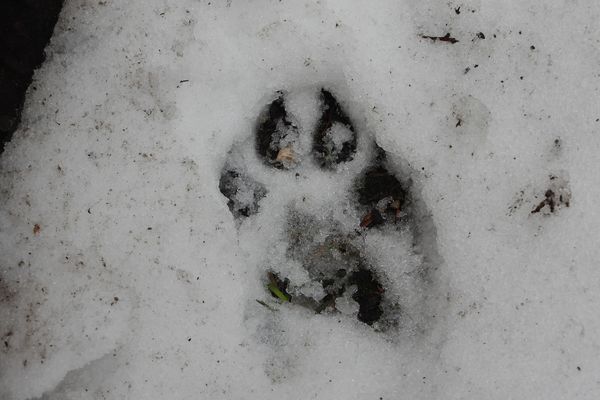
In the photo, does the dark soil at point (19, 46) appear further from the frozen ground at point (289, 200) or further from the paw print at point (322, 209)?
the paw print at point (322, 209)

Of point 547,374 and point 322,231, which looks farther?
point 322,231

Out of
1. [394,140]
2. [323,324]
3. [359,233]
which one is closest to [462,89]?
[394,140]

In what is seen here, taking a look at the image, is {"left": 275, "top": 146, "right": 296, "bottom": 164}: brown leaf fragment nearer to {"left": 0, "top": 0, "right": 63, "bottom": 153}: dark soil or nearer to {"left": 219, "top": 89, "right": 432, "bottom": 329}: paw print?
{"left": 219, "top": 89, "right": 432, "bottom": 329}: paw print

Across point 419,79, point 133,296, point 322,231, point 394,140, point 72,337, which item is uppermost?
point 419,79

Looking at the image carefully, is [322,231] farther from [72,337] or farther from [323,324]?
[72,337]

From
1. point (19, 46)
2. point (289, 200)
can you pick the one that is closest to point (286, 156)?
point (289, 200)

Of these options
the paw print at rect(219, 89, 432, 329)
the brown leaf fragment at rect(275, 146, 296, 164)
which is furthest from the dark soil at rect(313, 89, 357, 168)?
the brown leaf fragment at rect(275, 146, 296, 164)

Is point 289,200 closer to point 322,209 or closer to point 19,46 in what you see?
point 322,209
